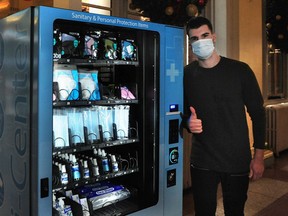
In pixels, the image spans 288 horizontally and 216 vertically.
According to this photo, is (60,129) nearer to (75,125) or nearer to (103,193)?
(75,125)

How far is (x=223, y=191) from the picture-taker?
2283mm

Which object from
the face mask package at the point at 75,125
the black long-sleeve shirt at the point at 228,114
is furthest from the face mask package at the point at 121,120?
the black long-sleeve shirt at the point at 228,114

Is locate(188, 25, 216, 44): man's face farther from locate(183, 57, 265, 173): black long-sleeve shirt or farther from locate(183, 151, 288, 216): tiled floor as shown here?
locate(183, 151, 288, 216): tiled floor

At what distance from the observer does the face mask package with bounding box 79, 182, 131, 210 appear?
2.38 metres

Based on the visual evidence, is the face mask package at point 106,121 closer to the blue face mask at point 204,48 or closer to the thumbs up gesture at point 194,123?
the thumbs up gesture at point 194,123

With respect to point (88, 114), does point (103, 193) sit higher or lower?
→ lower

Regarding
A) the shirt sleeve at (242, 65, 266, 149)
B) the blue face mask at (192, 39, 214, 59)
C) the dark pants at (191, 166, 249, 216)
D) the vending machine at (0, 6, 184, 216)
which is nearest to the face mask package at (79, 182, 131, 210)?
the vending machine at (0, 6, 184, 216)

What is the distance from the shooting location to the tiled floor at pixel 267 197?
11.9 ft

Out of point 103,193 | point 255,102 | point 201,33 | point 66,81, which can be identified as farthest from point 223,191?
point 66,81

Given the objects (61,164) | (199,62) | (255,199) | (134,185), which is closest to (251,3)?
(255,199)

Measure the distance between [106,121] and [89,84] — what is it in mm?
285

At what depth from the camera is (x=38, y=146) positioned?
1708 mm

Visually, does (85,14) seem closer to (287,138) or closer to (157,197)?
(157,197)

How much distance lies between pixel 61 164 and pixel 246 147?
1.22 meters
